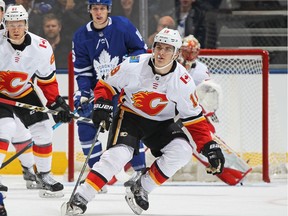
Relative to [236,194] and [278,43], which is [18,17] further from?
[278,43]

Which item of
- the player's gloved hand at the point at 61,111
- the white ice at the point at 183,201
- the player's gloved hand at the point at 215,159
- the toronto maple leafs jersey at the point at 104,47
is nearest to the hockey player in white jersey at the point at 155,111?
the player's gloved hand at the point at 215,159

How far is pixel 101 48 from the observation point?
523 centimetres

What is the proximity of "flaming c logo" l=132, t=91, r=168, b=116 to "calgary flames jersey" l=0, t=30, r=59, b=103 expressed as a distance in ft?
2.62

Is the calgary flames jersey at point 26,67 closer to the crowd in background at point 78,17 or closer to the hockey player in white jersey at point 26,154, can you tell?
the hockey player in white jersey at point 26,154

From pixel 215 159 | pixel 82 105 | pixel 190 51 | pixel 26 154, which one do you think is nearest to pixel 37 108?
pixel 82 105

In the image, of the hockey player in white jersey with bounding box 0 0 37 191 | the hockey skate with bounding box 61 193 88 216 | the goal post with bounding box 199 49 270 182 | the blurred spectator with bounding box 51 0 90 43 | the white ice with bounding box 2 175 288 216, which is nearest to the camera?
the hockey skate with bounding box 61 193 88 216

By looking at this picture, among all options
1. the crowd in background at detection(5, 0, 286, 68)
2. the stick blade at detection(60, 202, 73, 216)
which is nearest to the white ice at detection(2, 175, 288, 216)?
the stick blade at detection(60, 202, 73, 216)

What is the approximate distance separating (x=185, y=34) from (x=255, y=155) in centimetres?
103

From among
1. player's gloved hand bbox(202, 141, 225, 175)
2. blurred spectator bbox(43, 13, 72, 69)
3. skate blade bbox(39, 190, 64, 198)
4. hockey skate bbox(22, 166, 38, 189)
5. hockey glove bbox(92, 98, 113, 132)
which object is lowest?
hockey skate bbox(22, 166, 38, 189)

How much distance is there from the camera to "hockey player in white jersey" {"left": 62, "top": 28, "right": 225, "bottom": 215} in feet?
14.1

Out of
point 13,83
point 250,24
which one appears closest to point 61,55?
point 250,24

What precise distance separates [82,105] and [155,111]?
0.95 metres

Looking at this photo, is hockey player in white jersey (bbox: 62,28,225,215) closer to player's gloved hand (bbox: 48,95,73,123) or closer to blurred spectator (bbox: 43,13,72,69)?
player's gloved hand (bbox: 48,95,73,123)

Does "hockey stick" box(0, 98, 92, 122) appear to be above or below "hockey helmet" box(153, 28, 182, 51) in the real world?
below
